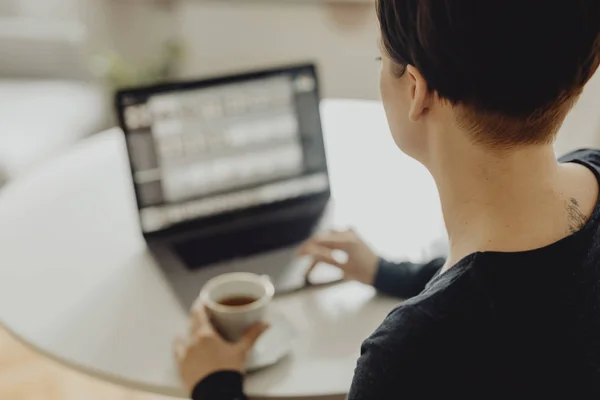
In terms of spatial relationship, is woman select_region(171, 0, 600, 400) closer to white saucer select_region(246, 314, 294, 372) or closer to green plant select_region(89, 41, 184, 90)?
white saucer select_region(246, 314, 294, 372)

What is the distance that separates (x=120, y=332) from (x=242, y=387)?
8.0 inches

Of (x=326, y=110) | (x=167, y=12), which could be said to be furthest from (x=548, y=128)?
(x=167, y=12)

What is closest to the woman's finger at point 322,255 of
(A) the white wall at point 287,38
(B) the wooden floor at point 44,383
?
(B) the wooden floor at point 44,383

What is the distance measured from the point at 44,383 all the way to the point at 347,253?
47.6 inches

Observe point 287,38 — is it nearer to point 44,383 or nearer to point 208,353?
point 44,383

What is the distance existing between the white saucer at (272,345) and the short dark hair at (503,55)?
410 mm

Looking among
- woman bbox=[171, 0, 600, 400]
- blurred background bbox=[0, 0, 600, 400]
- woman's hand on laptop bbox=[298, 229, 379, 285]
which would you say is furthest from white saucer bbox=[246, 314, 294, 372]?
blurred background bbox=[0, 0, 600, 400]

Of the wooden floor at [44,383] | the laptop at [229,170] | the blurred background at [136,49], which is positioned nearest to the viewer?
the laptop at [229,170]

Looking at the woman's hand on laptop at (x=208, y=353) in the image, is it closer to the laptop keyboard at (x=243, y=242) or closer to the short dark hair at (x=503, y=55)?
the laptop keyboard at (x=243, y=242)

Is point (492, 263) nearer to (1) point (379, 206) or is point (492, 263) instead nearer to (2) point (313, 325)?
(2) point (313, 325)

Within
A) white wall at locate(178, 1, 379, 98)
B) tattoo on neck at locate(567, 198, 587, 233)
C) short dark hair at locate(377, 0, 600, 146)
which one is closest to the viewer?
short dark hair at locate(377, 0, 600, 146)

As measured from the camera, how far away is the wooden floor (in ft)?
5.98

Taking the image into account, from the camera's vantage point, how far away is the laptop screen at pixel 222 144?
112 cm

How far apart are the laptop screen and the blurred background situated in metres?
1.10
